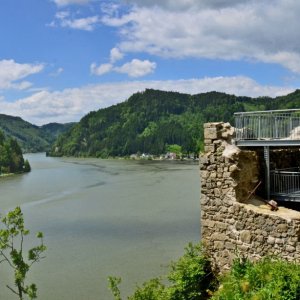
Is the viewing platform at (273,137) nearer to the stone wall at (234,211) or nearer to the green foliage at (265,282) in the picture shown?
the stone wall at (234,211)

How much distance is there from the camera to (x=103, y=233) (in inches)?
1353

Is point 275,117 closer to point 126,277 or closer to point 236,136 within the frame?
point 236,136

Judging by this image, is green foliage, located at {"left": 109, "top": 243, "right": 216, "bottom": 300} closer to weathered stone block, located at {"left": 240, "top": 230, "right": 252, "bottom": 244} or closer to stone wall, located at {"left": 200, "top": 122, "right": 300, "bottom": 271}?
stone wall, located at {"left": 200, "top": 122, "right": 300, "bottom": 271}

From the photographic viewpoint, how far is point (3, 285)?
75.2 ft

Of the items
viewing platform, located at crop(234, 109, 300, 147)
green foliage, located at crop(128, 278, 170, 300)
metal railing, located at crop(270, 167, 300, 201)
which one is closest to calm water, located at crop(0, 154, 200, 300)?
green foliage, located at crop(128, 278, 170, 300)

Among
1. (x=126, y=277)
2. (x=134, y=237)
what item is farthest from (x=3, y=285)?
(x=134, y=237)

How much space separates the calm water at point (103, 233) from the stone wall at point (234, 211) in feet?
33.6

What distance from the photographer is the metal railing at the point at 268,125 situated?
42.8ft

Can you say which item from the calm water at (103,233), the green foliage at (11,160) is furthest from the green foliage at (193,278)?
the green foliage at (11,160)

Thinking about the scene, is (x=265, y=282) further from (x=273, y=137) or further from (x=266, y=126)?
(x=266, y=126)

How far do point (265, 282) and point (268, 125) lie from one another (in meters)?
5.71

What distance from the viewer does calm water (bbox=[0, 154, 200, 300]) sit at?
75.2ft

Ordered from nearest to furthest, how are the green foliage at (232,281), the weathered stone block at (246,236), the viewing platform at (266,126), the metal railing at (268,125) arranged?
the green foliage at (232,281) < the weathered stone block at (246,236) < the viewing platform at (266,126) < the metal railing at (268,125)

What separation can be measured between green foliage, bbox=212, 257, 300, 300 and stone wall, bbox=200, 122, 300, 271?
23.2 inches
